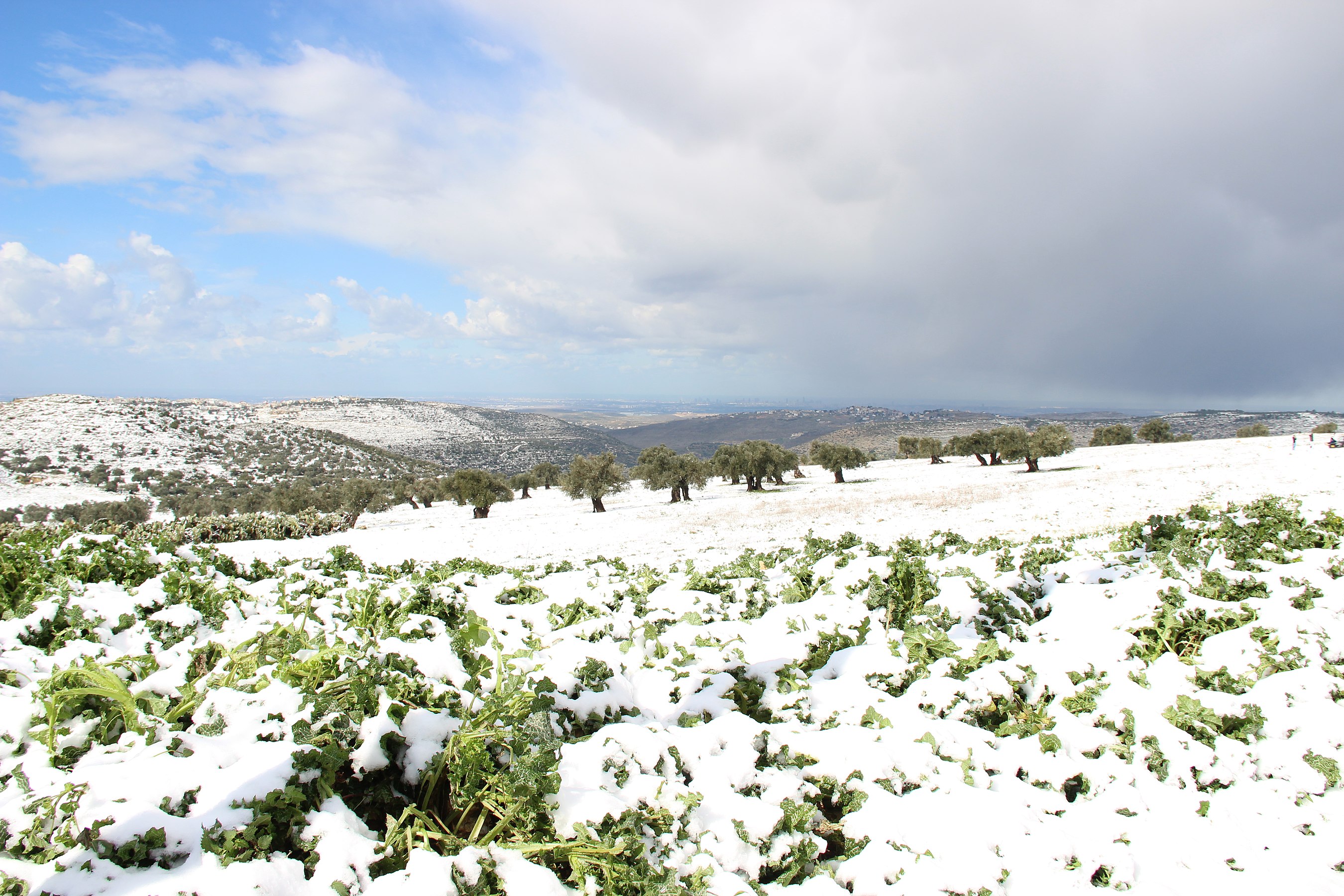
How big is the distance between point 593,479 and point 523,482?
24227mm

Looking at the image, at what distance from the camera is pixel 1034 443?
4744 cm

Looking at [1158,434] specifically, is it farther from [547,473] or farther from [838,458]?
[547,473]

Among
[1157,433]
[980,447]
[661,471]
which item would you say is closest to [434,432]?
[661,471]

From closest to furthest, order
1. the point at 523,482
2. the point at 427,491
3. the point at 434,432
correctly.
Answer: the point at 427,491 → the point at 523,482 → the point at 434,432

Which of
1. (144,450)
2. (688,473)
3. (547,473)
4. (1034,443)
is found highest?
(1034,443)

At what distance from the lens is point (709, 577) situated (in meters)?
7.15

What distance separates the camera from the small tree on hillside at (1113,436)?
79.0 meters

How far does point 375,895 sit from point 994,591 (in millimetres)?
5756

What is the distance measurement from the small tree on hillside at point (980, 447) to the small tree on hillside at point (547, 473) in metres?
46.1

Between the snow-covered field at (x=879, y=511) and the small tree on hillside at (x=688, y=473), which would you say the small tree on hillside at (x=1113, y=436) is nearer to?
the snow-covered field at (x=879, y=511)

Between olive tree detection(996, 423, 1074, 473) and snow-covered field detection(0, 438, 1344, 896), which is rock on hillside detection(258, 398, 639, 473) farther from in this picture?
snow-covered field detection(0, 438, 1344, 896)

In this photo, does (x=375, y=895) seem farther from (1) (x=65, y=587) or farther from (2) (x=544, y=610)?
(1) (x=65, y=587)

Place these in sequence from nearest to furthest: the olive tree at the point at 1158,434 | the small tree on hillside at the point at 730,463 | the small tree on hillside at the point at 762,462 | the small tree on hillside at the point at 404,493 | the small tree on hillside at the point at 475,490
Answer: the small tree on hillside at the point at 475,490, the small tree on hillside at the point at 762,462, the small tree on hillside at the point at 730,463, the small tree on hillside at the point at 404,493, the olive tree at the point at 1158,434

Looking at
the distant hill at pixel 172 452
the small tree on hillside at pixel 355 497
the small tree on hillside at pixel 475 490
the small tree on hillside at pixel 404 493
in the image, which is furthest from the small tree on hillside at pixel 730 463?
the distant hill at pixel 172 452
